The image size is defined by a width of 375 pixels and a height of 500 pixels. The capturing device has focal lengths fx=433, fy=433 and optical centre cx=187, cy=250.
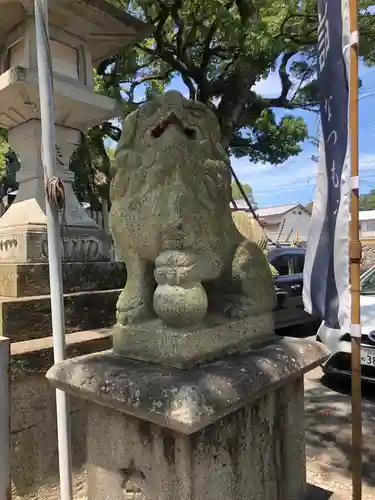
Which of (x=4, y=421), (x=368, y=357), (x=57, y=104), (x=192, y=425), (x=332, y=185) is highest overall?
(x=57, y=104)

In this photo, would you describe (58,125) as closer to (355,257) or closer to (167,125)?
(167,125)

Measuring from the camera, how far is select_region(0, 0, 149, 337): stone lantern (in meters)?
3.02

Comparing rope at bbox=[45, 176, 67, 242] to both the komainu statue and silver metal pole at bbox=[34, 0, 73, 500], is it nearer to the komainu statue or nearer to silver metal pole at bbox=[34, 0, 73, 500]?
silver metal pole at bbox=[34, 0, 73, 500]

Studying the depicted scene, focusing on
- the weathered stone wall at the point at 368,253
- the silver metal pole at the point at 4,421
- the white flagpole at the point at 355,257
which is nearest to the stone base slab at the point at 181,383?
the white flagpole at the point at 355,257

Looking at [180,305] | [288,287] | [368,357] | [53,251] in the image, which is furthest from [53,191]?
[288,287]

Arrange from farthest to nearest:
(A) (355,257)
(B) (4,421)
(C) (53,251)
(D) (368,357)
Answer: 1. (D) (368,357)
2. (B) (4,421)
3. (C) (53,251)
4. (A) (355,257)

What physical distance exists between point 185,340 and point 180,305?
0.45 ft

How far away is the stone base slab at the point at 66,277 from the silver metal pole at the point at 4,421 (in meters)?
Answer: 0.59

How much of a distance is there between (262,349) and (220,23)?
6090 millimetres

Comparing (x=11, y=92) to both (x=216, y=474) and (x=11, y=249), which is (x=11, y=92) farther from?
(x=216, y=474)

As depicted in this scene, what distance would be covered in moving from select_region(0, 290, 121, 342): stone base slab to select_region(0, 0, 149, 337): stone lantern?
1cm

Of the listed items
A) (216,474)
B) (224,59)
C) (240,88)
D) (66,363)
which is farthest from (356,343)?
(224,59)

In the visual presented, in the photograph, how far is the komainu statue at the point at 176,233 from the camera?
1.71 metres

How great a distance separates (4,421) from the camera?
7.62 feet
